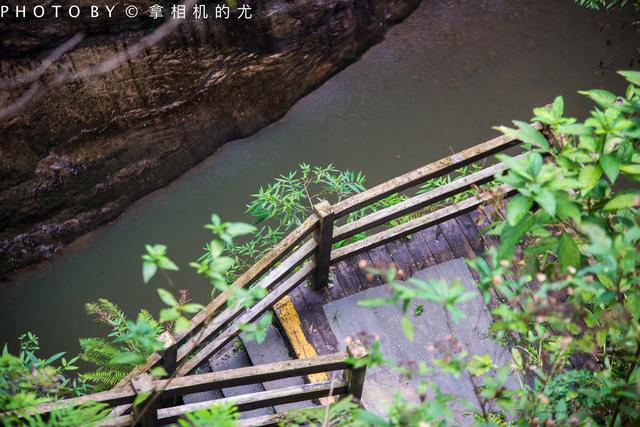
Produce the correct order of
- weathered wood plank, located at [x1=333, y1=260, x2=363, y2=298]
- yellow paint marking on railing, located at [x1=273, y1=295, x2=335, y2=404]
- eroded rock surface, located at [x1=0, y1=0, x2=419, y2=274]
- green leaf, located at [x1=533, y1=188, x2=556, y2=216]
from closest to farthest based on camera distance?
1. green leaf, located at [x1=533, y1=188, x2=556, y2=216]
2. yellow paint marking on railing, located at [x1=273, y1=295, x2=335, y2=404]
3. weathered wood plank, located at [x1=333, y1=260, x2=363, y2=298]
4. eroded rock surface, located at [x1=0, y1=0, x2=419, y2=274]

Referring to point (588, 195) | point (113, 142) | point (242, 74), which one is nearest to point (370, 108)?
point (242, 74)

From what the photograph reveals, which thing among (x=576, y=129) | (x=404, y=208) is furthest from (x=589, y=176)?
(x=404, y=208)

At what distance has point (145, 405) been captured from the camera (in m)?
3.31

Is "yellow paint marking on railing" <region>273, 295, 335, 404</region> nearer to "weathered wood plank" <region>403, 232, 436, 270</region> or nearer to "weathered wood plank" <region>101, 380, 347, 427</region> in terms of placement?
"weathered wood plank" <region>101, 380, 347, 427</region>

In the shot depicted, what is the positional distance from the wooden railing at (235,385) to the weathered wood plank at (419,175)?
0.99m

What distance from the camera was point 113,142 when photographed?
682 cm

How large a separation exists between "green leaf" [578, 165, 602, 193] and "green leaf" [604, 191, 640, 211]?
4.0 inches

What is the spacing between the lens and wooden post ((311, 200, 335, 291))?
12.8ft

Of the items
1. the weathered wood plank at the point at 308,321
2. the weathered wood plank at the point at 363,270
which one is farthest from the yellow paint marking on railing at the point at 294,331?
the weathered wood plank at the point at 363,270

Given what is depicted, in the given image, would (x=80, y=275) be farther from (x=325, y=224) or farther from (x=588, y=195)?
(x=588, y=195)

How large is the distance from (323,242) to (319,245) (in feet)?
0.14

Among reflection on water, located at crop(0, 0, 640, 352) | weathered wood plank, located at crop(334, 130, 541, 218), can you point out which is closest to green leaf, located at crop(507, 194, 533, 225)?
weathered wood plank, located at crop(334, 130, 541, 218)

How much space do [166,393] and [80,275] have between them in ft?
12.8

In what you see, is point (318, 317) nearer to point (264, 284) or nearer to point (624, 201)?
point (264, 284)
